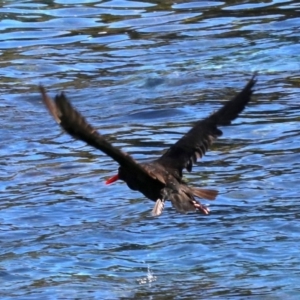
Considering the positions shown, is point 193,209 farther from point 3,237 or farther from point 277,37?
point 277,37

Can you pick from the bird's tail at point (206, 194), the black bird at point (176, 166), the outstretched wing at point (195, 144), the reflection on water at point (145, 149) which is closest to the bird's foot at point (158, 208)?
the black bird at point (176, 166)

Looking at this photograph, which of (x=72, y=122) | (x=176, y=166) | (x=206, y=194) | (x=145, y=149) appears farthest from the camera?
(x=145, y=149)

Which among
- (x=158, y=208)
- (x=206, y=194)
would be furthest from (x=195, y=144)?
(x=158, y=208)

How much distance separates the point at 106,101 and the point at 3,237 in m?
3.92

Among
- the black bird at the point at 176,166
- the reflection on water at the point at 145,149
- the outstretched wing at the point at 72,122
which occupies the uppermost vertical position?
the outstretched wing at the point at 72,122

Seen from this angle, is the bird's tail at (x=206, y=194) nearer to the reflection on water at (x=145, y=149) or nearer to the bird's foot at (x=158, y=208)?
the bird's foot at (x=158, y=208)

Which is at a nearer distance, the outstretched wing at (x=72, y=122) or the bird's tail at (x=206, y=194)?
the outstretched wing at (x=72, y=122)

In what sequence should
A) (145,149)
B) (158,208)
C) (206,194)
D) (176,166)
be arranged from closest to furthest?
(158,208) < (206,194) < (176,166) < (145,149)

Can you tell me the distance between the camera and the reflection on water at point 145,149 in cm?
838

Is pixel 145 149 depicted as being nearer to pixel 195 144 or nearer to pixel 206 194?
pixel 195 144

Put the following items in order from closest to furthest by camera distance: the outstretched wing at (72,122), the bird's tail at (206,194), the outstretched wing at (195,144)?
the outstretched wing at (72,122)
the bird's tail at (206,194)
the outstretched wing at (195,144)

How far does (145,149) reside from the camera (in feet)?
36.9

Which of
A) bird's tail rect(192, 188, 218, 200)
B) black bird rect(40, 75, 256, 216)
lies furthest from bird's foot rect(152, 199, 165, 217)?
bird's tail rect(192, 188, 218, 200)

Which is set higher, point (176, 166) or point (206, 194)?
point (176, 166)
